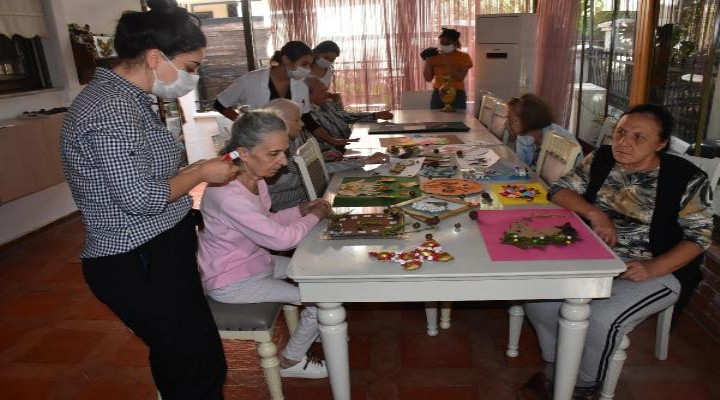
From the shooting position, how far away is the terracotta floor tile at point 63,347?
2.39 m

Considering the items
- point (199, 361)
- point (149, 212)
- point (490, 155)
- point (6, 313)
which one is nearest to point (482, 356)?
point (490, 155)

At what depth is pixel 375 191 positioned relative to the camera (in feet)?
6.91

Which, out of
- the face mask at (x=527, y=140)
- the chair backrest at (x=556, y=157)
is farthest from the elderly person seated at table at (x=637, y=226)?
the face mask at (x=527, y=140)

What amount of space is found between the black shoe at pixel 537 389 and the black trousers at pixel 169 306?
1125 millimetres

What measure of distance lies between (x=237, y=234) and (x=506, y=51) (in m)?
4.85

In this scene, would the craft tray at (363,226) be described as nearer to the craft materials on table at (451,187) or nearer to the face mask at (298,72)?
the craft materials on table at (451,187)

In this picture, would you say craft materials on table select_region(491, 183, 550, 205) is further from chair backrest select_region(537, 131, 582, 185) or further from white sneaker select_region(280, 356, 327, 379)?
white sneaker select_region(280, 356, 327, 379)

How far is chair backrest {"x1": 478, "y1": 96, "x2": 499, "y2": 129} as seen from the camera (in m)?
3.81

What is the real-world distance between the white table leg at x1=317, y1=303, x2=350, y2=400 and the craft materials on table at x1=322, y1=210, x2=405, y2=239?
0.24m

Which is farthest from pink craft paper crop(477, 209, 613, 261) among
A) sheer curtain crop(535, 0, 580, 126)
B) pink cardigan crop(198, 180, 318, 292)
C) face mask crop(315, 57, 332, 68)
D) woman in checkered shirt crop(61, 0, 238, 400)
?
sheer curtain crop(535, 0, 580, 126)

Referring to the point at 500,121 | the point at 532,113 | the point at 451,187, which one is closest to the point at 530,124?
the point at 532,113

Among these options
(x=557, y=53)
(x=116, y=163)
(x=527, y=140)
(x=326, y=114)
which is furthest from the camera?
(x=557, y=53)

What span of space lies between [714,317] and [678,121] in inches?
65.3

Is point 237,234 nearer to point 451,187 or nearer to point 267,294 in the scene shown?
point 267,294
